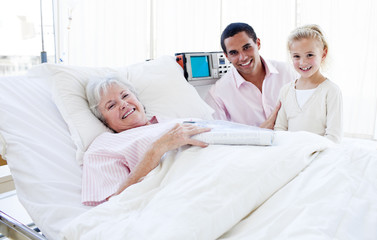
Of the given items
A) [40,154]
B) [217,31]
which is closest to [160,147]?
[40,154]

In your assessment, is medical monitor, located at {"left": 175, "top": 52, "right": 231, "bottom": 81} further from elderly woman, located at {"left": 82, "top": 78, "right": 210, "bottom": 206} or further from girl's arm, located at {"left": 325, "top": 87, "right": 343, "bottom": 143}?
girl's arm, located at {"left": 325, "top": 87, "right": 343, "bottom": 143}

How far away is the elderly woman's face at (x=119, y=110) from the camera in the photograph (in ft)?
4.28

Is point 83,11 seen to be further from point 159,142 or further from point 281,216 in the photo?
point 281,216

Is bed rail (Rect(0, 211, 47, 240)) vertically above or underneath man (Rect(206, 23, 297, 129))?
underneath

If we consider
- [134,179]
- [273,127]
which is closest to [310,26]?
[273,127]

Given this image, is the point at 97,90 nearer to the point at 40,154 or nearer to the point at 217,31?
the point at 40,154

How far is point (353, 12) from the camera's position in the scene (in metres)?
2.95

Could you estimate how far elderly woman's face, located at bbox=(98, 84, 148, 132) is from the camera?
1.31 meters

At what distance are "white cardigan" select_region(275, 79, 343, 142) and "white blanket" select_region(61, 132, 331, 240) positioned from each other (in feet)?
1.82

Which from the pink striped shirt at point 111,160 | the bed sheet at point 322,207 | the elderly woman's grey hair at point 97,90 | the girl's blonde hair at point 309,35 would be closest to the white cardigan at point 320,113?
the girl's blonde hair at point 309,35

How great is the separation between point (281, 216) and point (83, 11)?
11.5ft

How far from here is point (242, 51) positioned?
183 cm

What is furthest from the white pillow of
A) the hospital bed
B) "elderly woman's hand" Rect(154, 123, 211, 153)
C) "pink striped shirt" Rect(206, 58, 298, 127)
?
"elderly woman's hand" Rect(154, 123, 211, 153)

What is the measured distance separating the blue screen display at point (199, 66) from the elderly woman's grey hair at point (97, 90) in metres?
0.63
